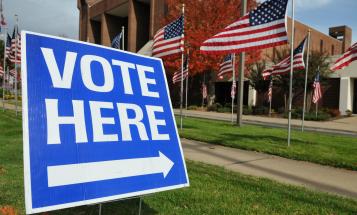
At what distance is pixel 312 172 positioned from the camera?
770cm

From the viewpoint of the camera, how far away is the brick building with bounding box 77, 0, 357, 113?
31.6 m

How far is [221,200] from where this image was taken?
507cm

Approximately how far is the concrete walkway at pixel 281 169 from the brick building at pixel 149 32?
2414 cm

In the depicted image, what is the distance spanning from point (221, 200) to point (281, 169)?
3267 mm

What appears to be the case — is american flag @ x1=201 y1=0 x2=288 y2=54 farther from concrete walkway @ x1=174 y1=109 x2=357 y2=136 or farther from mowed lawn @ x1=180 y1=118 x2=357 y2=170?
concrete walkway @ x1=174 y1=109 x2=357 y2=136

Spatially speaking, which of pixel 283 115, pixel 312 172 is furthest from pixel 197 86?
pixel 312 172

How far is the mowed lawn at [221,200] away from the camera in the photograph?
460 centimetres

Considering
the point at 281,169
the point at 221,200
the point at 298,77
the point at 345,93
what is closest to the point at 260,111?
the point at 298,77

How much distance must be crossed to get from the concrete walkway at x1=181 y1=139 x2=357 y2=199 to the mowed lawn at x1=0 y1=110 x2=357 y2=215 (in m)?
0.74

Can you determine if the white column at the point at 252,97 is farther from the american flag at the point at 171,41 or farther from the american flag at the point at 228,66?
the american flag at the point at 171,41

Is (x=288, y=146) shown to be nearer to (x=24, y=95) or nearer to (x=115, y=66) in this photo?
(x=115, y=66)

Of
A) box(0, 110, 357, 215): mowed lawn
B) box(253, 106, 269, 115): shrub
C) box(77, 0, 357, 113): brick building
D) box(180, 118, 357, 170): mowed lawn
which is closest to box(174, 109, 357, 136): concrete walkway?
box(253, 106, 269, 115): shrub

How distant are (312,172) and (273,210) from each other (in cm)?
330

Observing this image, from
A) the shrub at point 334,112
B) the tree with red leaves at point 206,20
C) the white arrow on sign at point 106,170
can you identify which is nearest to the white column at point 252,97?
the tree with red leaves at point 206,20
